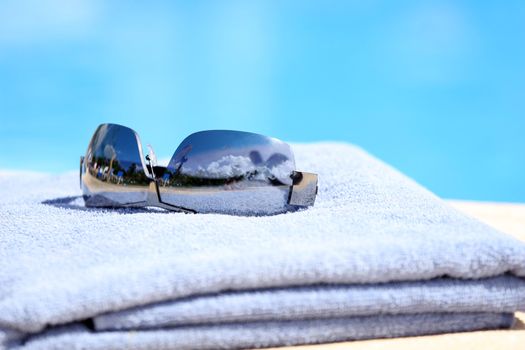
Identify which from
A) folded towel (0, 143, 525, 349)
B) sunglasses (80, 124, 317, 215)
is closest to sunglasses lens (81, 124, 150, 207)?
sunglasses (80, 124, 317, 215)

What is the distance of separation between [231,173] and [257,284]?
1.30 ft

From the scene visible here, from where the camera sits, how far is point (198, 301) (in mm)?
659

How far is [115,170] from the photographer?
1.12m

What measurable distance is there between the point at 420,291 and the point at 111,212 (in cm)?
58

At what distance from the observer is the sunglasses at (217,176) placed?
1.04 metres

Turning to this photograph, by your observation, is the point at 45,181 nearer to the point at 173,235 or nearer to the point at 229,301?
the point at 173,235

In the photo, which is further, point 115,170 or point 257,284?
point 115,170

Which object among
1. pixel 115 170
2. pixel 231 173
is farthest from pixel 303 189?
pixel 115 170

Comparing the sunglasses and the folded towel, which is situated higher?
the sunglasses

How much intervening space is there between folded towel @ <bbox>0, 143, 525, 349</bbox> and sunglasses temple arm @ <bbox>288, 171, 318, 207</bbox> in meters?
0.20

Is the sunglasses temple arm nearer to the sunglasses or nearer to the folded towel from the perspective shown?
the sunglasses

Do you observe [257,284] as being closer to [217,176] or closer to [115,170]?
[217,176]

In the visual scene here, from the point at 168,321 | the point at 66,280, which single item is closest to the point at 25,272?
the point at 66,280

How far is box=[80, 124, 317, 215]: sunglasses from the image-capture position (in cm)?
104
